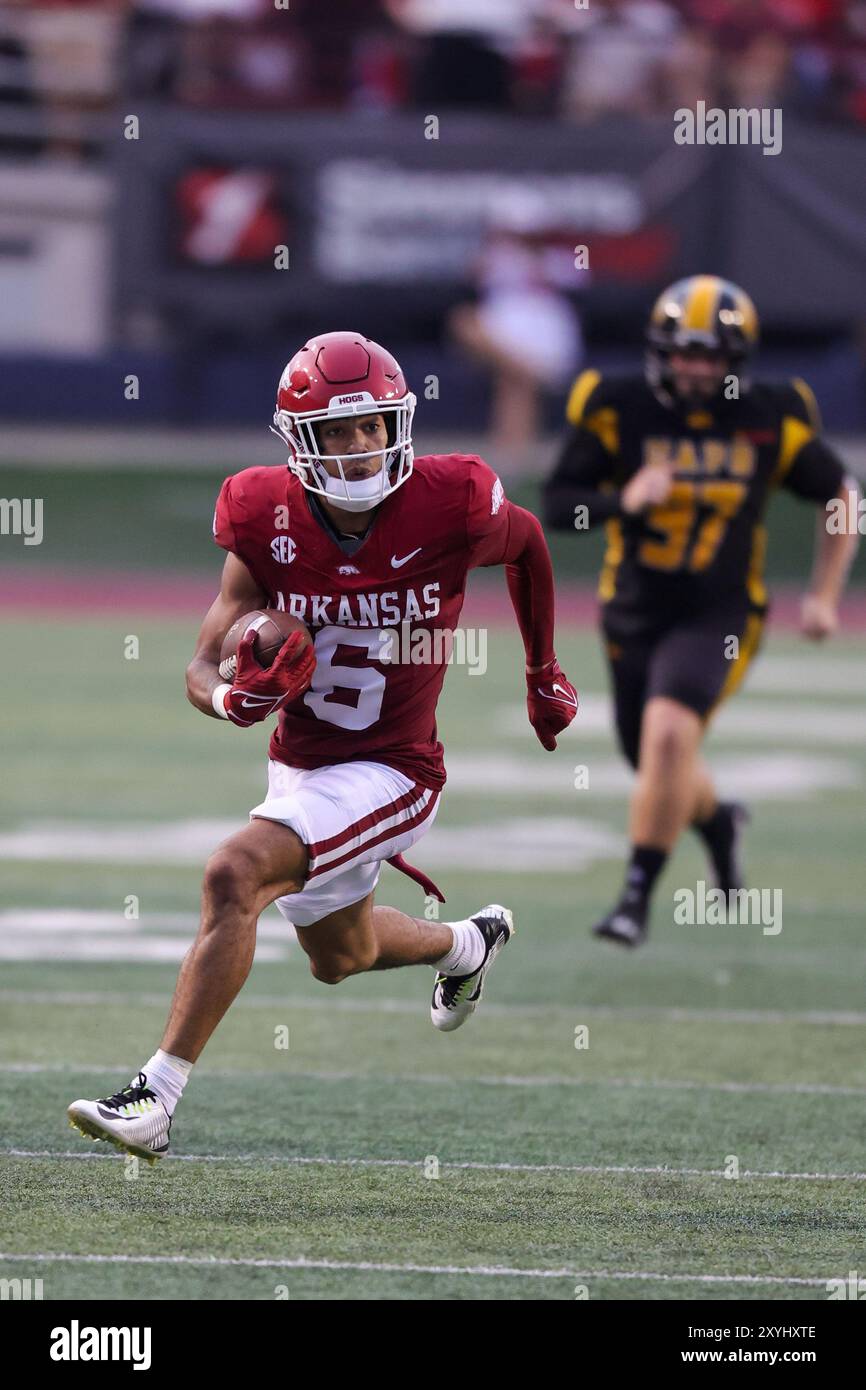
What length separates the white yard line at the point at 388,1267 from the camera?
4.13 meters

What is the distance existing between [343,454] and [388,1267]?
65.3 inches

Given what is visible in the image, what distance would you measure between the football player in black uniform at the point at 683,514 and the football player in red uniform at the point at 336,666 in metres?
1.91

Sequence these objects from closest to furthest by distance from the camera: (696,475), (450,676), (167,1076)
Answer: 1. (167,1076)
2. (696,475)
3. (450,676)

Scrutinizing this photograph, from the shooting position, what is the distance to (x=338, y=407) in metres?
4.77

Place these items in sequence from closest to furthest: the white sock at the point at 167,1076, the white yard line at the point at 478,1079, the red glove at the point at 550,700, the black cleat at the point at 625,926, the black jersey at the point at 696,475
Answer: the white sock at the point at 167,1076 < the red glove at the point at 550,700 < the white yard line at the point at 478,1079 < the black cleat at the point at 625,926 < the black jersey at the point at 696,475

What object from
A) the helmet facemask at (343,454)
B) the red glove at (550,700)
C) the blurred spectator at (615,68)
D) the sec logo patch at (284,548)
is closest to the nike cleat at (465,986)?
the red glove at (550,700)

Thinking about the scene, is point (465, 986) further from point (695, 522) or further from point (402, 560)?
point (695, 522)

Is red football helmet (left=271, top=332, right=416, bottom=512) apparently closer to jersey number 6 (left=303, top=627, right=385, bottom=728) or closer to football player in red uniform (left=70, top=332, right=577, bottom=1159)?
football player in red uniform (left=70, top=332, right=577, bottom=1159)

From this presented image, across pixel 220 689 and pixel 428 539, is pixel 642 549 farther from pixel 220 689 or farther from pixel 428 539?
pixel 220 689

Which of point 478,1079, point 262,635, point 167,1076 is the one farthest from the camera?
point 478,1079

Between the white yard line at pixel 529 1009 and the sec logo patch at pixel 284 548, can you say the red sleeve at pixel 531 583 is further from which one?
the white yard line at pixel 529 1009

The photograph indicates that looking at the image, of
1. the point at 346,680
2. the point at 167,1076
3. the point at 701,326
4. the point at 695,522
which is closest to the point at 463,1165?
the point at 167,1076
